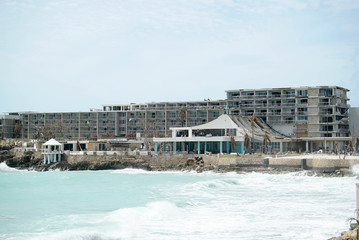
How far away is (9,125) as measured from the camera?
114m

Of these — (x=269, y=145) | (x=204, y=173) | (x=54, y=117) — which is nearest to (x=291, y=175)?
(x=204, y=173)

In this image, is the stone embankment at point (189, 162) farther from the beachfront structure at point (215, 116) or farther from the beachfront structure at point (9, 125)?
the beachfront structure at point (9, 125)

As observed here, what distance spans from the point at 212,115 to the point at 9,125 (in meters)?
51.3

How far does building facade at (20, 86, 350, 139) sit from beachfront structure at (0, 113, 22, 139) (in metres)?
1.80

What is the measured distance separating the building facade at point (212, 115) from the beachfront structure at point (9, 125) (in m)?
1.80

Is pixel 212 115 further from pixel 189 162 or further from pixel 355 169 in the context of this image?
pixel 355 169

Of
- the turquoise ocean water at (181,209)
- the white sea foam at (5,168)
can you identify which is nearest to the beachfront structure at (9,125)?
the white sea foam at (5,168)

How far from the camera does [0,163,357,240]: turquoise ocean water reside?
80.8ft

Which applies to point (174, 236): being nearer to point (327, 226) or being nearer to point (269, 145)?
point (327, 226)

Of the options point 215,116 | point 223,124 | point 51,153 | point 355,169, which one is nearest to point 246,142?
point 223,124

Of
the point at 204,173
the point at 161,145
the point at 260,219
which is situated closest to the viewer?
the point at 260,219

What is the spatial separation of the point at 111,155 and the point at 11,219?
43.2 metres

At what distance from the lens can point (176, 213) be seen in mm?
30297

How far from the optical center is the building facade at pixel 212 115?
8169cm
